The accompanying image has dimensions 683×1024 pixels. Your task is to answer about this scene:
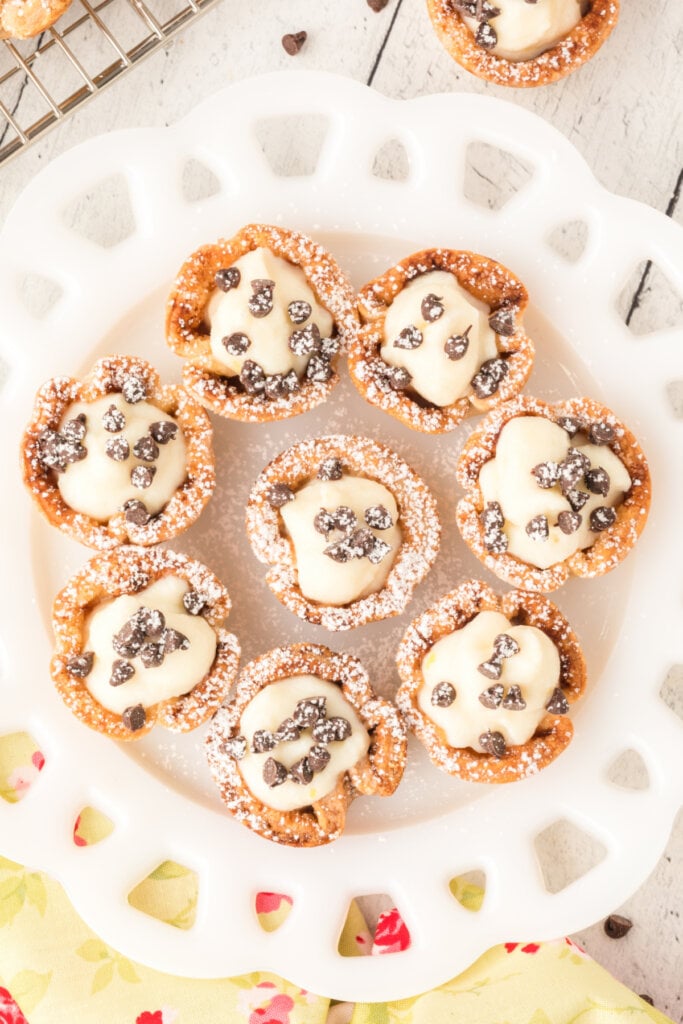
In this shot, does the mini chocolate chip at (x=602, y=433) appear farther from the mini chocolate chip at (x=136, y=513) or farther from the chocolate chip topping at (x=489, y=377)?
the mini chocolate chip at (x=136, y=513)

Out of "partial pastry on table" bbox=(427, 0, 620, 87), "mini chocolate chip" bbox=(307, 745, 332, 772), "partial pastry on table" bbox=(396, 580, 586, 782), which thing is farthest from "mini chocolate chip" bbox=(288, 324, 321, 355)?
"mini chocolate chip" bbox=(307, 745, 332, 772)

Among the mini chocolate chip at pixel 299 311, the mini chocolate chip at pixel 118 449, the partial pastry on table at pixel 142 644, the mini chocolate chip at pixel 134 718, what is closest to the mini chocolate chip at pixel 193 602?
the partial pastry on table at pixel 142 644

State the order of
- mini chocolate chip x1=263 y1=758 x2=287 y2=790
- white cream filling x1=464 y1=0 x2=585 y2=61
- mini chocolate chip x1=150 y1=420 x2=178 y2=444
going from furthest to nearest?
white cream filling x1=464 y1=0 x2=585 y2=61, mini chocolate chip x1=150 y1=420 x2=178 y2=444, mini chocolate chip x1=263 y1=758 x2=287 y2=790

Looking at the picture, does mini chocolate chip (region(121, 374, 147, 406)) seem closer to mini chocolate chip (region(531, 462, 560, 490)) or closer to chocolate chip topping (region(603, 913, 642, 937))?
mini chocolate chip (region(531, 462, 560, 490))

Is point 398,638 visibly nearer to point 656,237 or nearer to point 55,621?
point 55,621

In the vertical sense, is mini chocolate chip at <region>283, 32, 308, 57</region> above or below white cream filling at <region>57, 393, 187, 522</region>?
above

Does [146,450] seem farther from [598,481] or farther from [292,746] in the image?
[598,481]
